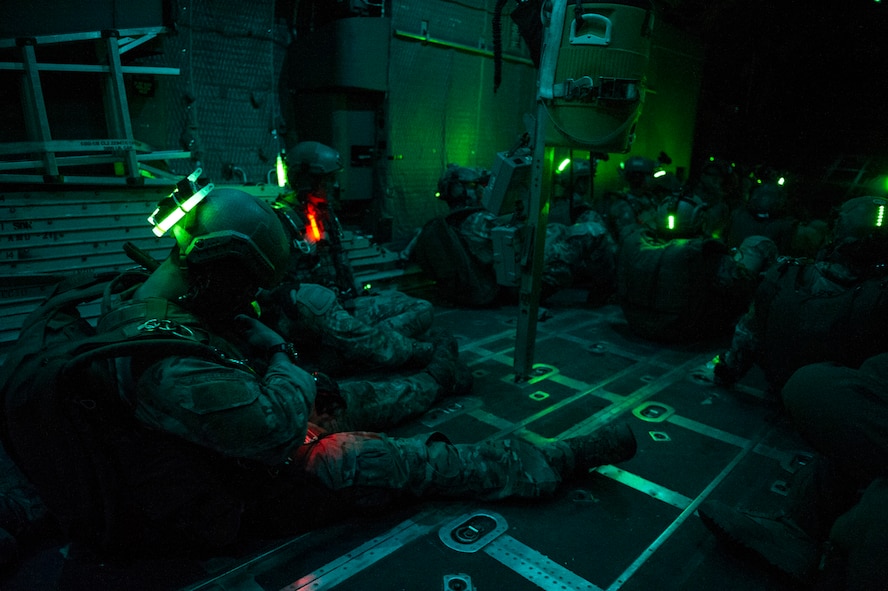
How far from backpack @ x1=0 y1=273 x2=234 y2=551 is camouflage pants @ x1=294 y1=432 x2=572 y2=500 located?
0.71 m

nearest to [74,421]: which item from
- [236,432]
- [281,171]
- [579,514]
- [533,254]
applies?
[236,432]

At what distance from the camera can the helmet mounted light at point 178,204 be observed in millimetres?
2067

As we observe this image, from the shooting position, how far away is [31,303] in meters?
3.90

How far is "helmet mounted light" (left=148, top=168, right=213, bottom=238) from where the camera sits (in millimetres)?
2067

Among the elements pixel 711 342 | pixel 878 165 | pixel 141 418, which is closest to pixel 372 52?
pixel 711 342

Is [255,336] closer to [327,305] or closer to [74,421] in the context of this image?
[74,421]

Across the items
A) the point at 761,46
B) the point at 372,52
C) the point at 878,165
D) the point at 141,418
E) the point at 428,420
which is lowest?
the point at 428,420

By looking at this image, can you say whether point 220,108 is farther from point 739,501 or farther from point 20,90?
point 739,501

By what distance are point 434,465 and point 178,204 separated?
163 centimetres

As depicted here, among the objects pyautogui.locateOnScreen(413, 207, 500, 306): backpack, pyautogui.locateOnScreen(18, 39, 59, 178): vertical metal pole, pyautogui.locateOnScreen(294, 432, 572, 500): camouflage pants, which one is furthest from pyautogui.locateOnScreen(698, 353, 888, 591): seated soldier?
pyautogui.locateOnScreen(18, 39, 59, 178): vertical metal pole

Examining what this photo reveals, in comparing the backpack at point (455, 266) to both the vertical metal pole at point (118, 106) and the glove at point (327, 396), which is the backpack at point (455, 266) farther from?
the glove at point (327, 396)

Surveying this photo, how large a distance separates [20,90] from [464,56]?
5.05 meters

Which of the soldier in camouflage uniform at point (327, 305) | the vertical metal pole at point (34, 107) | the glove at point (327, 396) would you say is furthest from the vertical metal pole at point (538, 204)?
the vertical metal pole at point (34, 107)

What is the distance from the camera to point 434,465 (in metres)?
2.53
